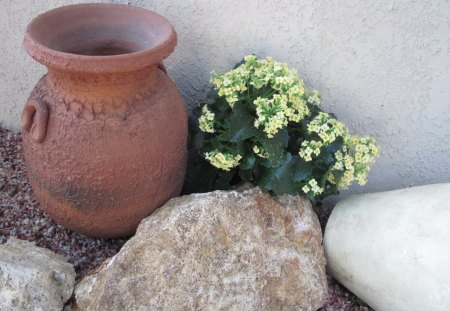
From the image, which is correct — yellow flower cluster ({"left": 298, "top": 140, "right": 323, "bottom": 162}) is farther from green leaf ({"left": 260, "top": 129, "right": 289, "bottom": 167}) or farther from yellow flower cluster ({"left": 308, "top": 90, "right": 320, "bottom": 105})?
yellow flower cluster ({"left": 308, "top": 90, "right": 320, "bottom": 105})

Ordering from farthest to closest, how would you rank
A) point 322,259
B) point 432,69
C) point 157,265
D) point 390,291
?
point 432,69
point 322,259
point 390,291
point 157,265

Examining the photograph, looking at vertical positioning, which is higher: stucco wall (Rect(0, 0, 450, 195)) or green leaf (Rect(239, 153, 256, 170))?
stucco wall (Rect(0, 0, 450, 195))

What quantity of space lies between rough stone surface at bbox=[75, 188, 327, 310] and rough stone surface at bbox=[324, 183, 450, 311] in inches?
5.9

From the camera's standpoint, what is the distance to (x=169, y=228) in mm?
1952

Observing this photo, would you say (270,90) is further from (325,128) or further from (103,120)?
(103,120)

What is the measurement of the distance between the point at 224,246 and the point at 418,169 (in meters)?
1.13

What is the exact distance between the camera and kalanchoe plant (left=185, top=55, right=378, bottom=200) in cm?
212

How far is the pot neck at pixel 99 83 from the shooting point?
6.26 ft

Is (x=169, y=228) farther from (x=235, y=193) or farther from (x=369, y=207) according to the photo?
(x=369, y=207)

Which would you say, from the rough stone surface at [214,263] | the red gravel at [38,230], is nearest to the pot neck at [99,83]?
the rough stone surface at [214,263]

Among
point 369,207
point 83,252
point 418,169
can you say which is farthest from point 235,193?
point 418,169

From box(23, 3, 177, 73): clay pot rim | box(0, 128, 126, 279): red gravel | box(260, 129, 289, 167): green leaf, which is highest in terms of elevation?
box(23, 3, 177, 73): clay pot rim

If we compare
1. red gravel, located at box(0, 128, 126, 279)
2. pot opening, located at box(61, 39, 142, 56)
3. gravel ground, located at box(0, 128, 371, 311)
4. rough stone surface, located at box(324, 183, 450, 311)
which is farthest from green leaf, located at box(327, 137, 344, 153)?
red gravel, located at box(0, 128, 126, 279)

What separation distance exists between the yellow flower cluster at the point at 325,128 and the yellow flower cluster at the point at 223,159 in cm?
32
